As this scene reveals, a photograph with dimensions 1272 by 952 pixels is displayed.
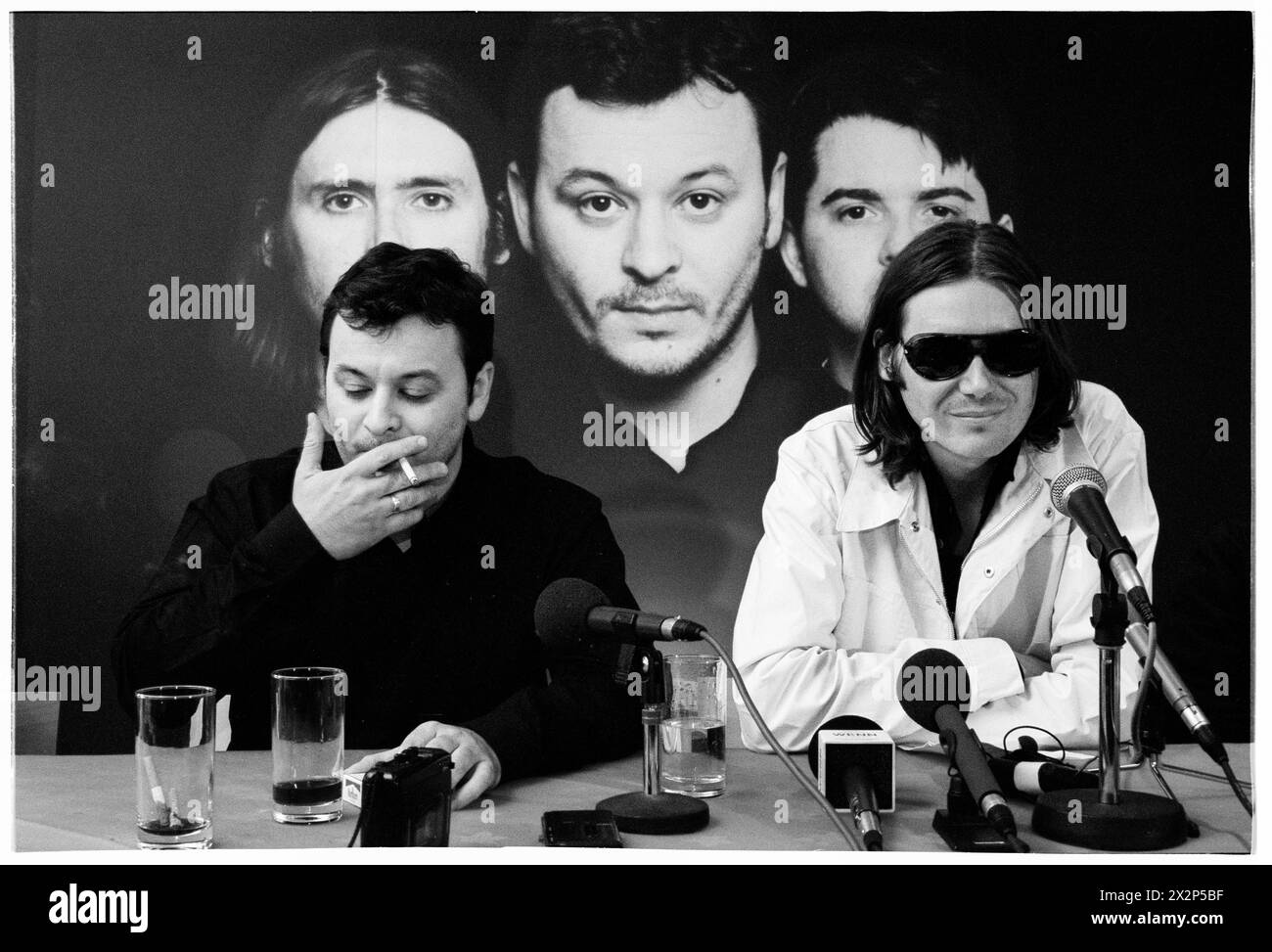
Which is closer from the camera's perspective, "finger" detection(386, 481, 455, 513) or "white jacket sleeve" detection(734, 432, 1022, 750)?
"white jacket sleeve" detection(734, 432, 1022, 750)

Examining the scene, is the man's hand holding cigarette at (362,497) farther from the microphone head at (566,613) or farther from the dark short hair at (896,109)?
the dark short hair at (896,109)

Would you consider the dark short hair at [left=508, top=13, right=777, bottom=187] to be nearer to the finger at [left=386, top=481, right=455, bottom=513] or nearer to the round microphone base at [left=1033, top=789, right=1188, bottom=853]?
the finger at [left=386, top=481, right=455, bottom=513]

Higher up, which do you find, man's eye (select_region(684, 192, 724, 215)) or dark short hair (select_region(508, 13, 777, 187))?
dark short hair (select_region(508, 13, 777, 187))

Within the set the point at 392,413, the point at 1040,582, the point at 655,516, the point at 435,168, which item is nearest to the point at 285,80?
the point at 435,168

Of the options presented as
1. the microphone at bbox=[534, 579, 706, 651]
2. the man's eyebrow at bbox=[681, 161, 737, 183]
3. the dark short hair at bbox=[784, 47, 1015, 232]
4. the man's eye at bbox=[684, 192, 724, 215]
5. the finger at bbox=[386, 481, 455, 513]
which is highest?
the dark short hair at bbox=[784, 47, 1015, 232]

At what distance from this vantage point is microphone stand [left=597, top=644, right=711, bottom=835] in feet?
6.83

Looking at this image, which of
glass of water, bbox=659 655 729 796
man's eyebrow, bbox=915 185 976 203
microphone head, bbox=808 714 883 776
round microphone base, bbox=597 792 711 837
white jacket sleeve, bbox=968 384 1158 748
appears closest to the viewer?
round microphone base, bbox=597 792 711 837

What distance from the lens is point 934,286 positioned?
285 centimetres

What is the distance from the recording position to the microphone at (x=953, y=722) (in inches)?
76.7

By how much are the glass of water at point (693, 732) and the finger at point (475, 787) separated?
12.9 inches

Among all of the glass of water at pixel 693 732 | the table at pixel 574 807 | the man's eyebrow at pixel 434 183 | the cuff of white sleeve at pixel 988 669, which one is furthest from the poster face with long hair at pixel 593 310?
the glass of water at pixel 693 732

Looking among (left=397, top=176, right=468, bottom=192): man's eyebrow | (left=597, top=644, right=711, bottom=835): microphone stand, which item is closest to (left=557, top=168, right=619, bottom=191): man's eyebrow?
(left=397, top=176, right=468, bottom=192): man's eyebrow

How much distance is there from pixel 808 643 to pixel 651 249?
100 centimetres
